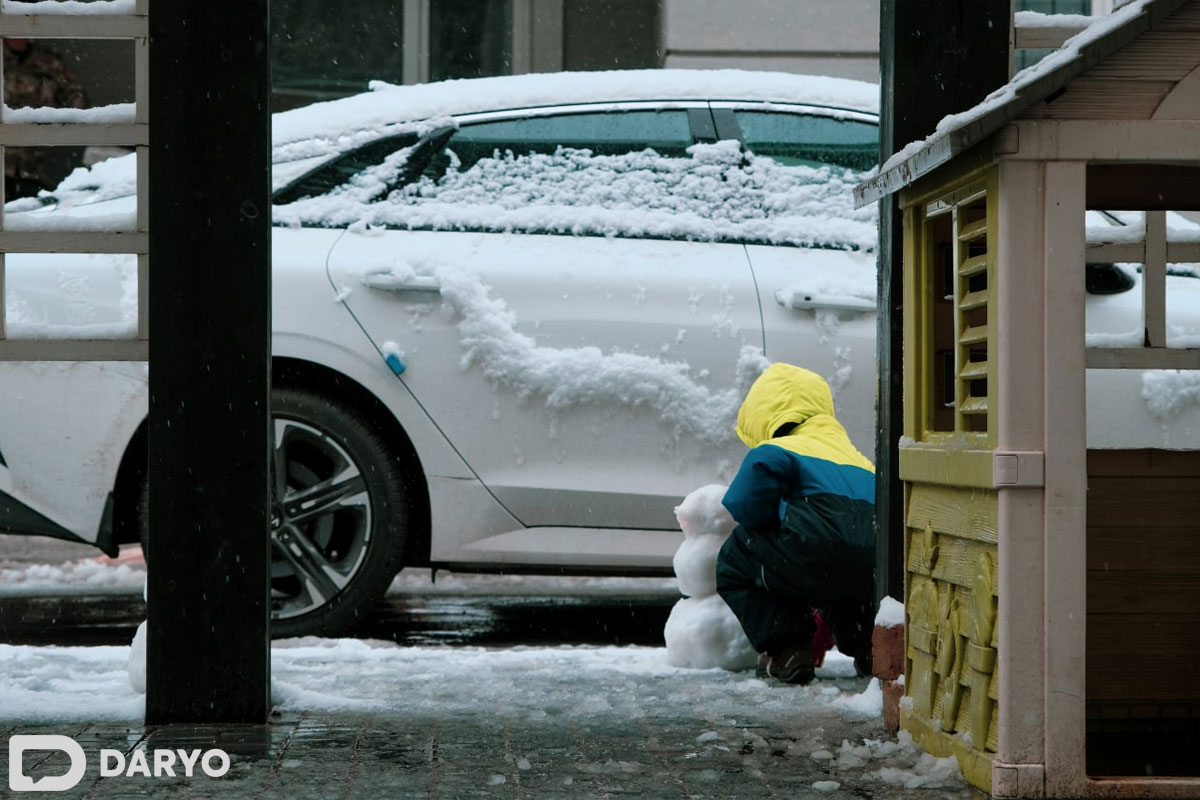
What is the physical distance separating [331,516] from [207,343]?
1511 mm

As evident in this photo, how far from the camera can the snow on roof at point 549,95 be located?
6008 mm

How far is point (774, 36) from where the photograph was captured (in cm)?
1134

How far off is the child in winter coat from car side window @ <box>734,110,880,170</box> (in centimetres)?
120

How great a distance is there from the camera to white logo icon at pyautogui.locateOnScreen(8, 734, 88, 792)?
350 cm

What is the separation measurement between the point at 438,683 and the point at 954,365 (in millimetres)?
1808

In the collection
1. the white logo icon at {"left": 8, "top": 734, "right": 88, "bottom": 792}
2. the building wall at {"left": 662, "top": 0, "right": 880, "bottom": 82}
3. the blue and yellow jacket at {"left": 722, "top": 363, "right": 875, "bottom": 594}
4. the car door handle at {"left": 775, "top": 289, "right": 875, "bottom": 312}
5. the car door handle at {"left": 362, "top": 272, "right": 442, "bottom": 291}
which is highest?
the building wall at {"left": 662, "top": 0, "right": 880, "bottom": 82}

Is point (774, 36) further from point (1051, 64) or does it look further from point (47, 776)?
point (47, 776)

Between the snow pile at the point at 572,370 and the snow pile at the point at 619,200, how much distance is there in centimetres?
35

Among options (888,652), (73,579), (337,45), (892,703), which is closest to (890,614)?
(888,652)

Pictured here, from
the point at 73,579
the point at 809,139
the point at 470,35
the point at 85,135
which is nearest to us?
the point at 85,135

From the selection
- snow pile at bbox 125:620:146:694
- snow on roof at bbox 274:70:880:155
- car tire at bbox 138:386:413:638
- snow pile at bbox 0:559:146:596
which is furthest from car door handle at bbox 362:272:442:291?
snow pile at bbox 0:559:146:596

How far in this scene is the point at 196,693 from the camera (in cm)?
420

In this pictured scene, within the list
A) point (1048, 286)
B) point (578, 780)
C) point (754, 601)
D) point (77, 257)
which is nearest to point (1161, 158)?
point (1048, 286)

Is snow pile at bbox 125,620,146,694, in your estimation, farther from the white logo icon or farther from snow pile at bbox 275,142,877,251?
snow pile at bbox 275,142,877,251
